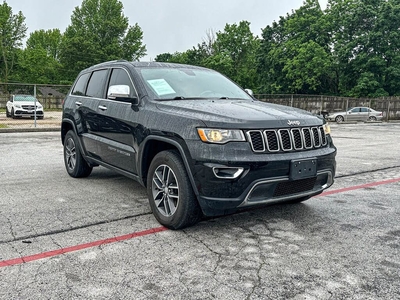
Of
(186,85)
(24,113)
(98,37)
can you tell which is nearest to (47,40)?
(98,37)

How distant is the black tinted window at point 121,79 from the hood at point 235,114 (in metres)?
0.62

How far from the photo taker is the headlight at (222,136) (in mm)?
3355

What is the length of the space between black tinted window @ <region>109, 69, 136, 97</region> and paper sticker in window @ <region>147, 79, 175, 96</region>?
24cm

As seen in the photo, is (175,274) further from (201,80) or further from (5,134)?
(5,134)

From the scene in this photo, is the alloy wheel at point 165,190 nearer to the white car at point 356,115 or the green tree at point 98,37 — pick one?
the white car at point 356,115

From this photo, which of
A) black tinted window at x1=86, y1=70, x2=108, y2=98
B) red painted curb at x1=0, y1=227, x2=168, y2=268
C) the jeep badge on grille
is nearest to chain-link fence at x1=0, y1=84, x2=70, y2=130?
black tinted window at x1=86, y1=70, x2=108, y2=98

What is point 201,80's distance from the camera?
490 centimetres

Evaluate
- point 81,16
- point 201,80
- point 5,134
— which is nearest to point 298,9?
point 81,16

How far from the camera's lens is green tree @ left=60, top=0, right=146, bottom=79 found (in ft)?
175

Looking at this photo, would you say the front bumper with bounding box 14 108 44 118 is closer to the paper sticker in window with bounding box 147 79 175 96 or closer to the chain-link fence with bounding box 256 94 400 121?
the chain-link fence with bounding box 256 94 400 121

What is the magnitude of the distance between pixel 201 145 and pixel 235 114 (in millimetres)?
464

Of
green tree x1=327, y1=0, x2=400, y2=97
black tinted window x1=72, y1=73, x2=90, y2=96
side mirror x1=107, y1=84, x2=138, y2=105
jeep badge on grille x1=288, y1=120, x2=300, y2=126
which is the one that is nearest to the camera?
jeep badge on grille x1=288, y1=120, x2=300, y2=126

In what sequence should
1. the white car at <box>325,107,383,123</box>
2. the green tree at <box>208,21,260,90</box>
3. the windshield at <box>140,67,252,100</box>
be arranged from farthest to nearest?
the green tree at <box>208,21,260,90</box> < the white car at <box>325,107,383,123</box> < the windshield at <box>140,67,252,100</box>

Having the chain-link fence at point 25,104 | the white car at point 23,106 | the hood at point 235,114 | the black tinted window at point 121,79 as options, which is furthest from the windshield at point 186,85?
the white car at point 23,106
